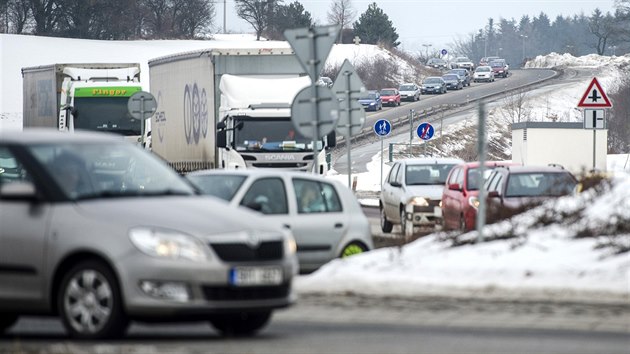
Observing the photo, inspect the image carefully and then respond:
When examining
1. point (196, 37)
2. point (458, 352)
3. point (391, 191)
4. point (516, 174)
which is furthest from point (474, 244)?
point (196, 37)

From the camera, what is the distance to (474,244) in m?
16.2

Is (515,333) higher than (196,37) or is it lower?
lower

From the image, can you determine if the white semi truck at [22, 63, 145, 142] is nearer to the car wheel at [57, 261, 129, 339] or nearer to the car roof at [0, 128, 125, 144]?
the car roof at [0, 128, 125, 144]

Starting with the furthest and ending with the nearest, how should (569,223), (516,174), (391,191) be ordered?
1. (391,191)
2. (516,174)
3. (569,223)

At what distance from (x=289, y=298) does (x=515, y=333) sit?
174 centimetres

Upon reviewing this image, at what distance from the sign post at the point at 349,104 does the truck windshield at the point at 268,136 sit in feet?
14.5

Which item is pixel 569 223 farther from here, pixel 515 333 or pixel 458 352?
pixel 458 352

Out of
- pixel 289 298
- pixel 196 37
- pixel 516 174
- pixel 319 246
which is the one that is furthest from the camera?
pixel 196 37

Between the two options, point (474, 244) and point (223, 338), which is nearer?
point (223, 338)

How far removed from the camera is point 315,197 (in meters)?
17.9

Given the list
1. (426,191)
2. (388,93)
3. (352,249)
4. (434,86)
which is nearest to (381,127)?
(426,191)

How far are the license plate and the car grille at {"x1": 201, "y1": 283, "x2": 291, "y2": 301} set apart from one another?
4 cm

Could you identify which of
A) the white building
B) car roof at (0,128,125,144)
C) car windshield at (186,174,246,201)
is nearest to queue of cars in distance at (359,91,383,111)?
the white building

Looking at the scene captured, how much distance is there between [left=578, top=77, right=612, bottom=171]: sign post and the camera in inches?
1147
